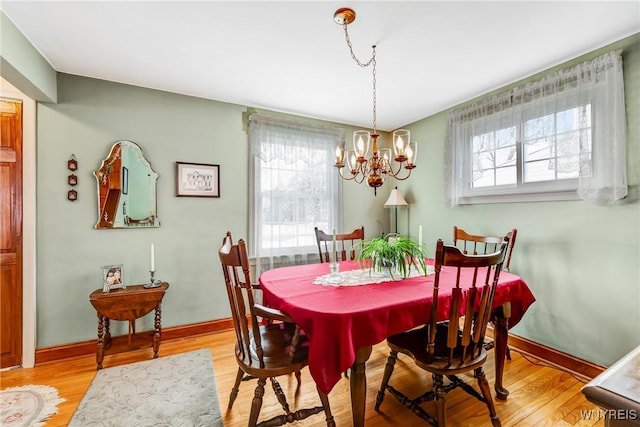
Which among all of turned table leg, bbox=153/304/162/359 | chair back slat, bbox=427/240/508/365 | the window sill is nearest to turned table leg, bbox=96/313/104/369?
turned table leg, bbox=153/304/162/359

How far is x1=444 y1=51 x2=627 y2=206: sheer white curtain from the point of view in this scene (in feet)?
6.45

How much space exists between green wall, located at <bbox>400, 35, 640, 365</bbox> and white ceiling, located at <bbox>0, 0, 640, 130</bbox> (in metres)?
0.47

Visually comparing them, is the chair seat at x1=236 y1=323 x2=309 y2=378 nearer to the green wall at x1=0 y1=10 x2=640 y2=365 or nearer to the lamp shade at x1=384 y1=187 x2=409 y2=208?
the green wall at x1=0 y1=10 x2=640 y2=365

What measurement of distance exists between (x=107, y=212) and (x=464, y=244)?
334 cm

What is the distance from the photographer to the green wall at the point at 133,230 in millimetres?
2396

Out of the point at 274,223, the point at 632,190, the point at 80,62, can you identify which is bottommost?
the point at 274,223

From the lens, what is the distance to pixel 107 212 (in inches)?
101

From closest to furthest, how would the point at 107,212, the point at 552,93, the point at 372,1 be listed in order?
the point at 372,1 → the point at 552,93 → the point at 107,212

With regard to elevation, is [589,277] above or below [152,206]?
below

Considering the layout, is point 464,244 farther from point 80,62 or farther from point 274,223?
point 80,62

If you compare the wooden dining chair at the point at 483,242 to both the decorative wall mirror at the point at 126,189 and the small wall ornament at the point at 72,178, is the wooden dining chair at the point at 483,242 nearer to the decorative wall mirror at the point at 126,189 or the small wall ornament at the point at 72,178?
the decorative wall mirror at the point at 126,189

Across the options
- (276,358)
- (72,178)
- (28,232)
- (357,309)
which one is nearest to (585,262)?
(357,309)

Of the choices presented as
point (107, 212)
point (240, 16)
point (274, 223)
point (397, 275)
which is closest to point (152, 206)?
point (107, 212)

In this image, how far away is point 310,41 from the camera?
2012 millimetres
